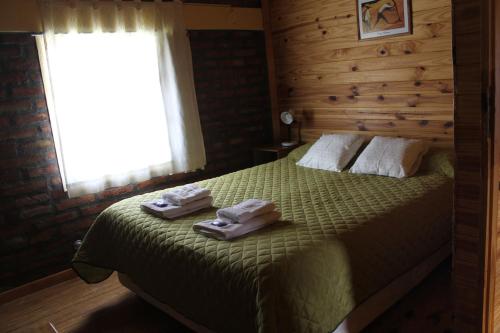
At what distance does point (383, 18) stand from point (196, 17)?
155 cm

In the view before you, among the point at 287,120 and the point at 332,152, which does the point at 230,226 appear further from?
the point at 287,120

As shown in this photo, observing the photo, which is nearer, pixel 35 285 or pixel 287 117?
pixel 35 285

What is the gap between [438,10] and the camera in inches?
122

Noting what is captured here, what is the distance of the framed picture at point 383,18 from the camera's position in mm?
3270

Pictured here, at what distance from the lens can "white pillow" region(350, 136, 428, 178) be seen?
306cm

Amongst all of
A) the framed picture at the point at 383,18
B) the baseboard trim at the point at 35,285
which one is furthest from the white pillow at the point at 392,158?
the baseboard trim at the point at 35,285

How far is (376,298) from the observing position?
7.27 feet

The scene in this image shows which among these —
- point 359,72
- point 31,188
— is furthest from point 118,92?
point 359,72

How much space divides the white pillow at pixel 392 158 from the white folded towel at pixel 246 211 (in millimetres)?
1159

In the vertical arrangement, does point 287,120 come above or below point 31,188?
above

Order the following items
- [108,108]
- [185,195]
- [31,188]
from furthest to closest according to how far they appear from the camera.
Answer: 1. [108,108]
2. [31,188]
3. [185,195]

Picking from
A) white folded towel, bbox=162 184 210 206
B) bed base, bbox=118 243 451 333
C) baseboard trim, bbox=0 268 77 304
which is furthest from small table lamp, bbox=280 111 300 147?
baseboard trim, bbox=0 268 77 304

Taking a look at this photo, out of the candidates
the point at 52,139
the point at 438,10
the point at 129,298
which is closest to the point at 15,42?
the point at 52,139

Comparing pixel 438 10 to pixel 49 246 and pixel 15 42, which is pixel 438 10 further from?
pixel 49 246
